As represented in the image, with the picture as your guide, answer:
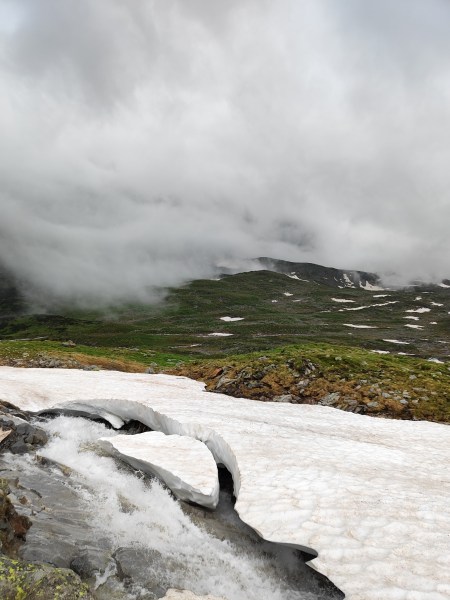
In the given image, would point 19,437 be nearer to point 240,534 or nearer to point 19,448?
point 19,448

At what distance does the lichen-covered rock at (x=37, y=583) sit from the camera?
20.0ft

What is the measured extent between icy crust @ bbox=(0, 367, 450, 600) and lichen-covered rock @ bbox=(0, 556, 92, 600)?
434 cm

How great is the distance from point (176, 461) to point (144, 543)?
3750 mm

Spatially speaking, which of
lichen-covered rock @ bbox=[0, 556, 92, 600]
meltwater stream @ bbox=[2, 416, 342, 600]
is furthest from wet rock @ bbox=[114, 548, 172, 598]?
lichen-covered rock @ bbox=[0, 556, 92, 600]

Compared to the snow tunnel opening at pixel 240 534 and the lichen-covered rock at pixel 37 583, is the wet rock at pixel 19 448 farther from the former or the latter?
the lichen-covered rock at pixel 37 583

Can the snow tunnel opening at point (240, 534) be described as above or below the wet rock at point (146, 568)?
below

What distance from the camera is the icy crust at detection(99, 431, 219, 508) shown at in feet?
37.9

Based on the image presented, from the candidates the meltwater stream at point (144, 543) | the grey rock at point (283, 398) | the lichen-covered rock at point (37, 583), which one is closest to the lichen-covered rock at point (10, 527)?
the meltwater stream at point (144, 543)

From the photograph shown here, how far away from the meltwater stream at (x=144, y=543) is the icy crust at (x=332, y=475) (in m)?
0.92

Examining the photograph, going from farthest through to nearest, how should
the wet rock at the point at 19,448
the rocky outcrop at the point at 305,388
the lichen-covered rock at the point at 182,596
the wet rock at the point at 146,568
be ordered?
the rocky outcrop at the point at 305,388 < the wet rock at the point at 19,448 < the wet rock at the point at 146,568 < the lichen-covered rock at the point at 182,596

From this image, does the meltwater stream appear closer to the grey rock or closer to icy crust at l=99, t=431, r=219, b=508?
icy crust at l=99, t=431, r=219, b=508

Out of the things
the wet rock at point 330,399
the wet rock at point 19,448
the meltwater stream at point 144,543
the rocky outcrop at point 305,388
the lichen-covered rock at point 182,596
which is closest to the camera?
the lichen-covered rock at point 182,596

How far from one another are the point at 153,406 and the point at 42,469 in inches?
325

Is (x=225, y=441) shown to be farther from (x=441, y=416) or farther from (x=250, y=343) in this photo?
(x=250, y=343)
